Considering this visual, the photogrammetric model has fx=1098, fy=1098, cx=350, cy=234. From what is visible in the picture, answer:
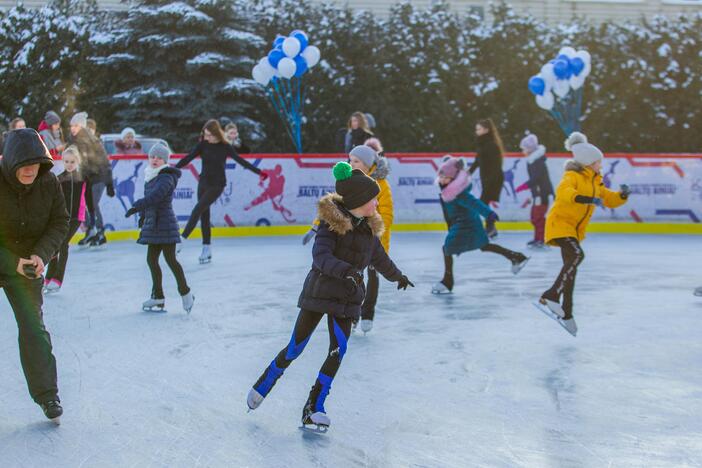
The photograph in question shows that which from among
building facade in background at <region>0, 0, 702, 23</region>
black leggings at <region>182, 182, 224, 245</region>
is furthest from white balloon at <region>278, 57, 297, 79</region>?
building facade in background at <region>0, 0, 702, 23</region>

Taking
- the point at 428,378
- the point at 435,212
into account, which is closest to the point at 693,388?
the point at 428,378

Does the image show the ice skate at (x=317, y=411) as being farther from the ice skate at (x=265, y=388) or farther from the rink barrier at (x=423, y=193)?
the rink barrier at (x=423, y=193)

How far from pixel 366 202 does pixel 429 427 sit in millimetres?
1072

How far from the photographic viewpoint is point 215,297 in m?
9.70

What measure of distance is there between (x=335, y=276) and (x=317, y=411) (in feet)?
2.12

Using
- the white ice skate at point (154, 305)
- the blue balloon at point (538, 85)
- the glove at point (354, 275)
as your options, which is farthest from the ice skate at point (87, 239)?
the blue balloon at point (538, 85)

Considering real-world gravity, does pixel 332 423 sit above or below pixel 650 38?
below

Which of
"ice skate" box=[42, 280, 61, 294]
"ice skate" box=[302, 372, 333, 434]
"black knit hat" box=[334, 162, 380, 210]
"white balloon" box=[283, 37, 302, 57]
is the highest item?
"white balloon" box=[283, 37, 302, 57]

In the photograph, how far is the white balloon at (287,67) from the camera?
63.4 ft

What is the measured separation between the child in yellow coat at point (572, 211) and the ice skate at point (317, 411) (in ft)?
9.85

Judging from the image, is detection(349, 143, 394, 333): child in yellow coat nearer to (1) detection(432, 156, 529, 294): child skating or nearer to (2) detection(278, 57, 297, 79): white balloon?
(1) detection(432, 156, 529, 294): child skating

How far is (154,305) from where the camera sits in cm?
878

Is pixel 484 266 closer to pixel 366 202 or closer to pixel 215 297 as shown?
pixel 215 297

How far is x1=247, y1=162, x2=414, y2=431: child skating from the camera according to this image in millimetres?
4973
